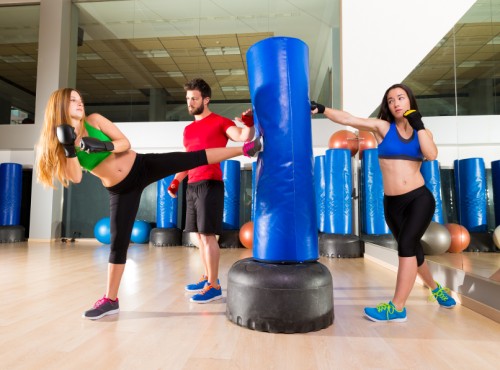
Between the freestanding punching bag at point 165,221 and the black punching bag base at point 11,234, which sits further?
the black punching bag base at point 11,234

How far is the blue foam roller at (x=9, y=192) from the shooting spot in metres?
6.14

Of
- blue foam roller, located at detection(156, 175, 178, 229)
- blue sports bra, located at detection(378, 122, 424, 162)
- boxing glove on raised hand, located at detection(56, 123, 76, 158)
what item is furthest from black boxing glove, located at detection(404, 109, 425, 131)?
blue foam roller, located at detection(156, 175, 178, 229)

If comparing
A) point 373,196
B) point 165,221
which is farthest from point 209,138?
point 165,221

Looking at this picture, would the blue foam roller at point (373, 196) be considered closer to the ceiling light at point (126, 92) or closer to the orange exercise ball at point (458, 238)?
the orange exercise ball at point (458, 238)

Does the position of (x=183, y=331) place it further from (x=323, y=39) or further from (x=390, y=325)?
(x=323, y=39)

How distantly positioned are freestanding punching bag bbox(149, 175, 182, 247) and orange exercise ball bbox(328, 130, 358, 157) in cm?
247

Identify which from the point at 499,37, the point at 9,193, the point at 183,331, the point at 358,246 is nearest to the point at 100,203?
the point at 9,193

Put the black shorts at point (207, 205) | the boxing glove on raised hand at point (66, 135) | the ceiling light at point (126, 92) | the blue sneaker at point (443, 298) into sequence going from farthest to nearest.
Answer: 1. the ceiling light at point (126, 92)
2. the black shorts at point (207, 205)
3. the blue sneaker at point (443, 298)
4. the boxing glove on raised hand at point (66, 135)

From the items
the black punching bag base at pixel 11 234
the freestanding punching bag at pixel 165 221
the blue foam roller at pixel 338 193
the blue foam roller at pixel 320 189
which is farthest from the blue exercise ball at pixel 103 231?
the blue foam roller at pixel 338 193

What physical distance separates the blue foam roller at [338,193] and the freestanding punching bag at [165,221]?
235 centimetres

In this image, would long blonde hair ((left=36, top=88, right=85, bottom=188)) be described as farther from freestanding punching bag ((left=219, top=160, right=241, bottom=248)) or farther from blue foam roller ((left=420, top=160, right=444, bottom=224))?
freestanding punching bag ((left=219, top=160, right=241, bottom=248))

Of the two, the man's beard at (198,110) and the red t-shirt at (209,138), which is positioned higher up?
the man's beard at (198,110)

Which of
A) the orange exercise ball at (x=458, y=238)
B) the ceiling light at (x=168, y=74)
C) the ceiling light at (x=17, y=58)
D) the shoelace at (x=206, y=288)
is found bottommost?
the shoelace at (x=206, y=288)

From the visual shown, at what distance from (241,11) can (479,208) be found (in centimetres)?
585
